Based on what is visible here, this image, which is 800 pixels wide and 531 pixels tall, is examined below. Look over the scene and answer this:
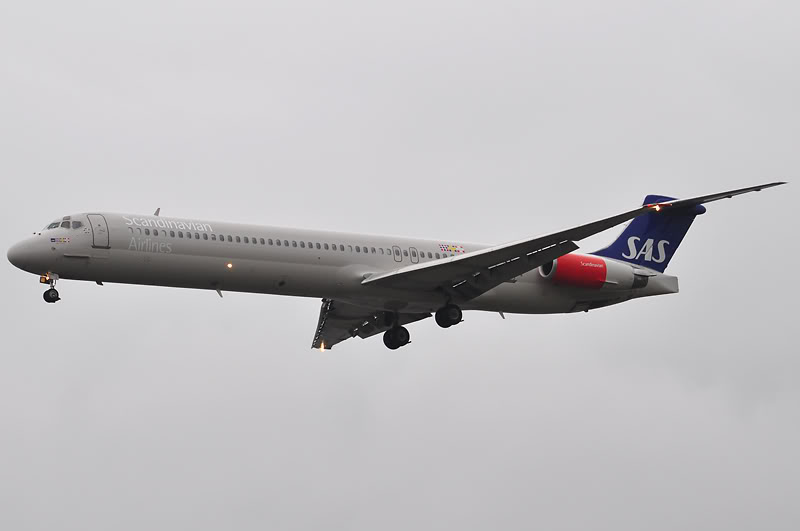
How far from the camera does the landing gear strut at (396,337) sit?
3841 centimetres

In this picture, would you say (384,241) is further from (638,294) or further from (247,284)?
(638,294)

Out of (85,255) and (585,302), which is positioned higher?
(85,255)

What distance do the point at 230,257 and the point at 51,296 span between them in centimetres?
448

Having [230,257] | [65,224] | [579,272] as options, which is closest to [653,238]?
[579,272]

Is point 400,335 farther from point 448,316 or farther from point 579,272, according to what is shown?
point 579,272

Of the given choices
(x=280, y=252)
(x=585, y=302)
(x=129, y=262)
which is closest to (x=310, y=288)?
(x=280, y=252)

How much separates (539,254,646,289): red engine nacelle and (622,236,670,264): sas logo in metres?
1.02

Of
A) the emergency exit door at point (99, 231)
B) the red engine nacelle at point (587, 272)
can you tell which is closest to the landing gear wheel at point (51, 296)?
the emergency exit door at point (99, 231)

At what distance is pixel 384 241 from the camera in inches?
1391

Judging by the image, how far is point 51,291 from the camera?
1228 inches

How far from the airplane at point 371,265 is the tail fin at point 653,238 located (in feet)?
0.10

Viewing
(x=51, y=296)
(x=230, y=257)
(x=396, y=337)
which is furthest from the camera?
(x=396, y=337)

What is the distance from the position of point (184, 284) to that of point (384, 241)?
594 centimetres

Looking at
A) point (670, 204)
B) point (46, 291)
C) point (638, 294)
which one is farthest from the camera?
point (638, 294)
